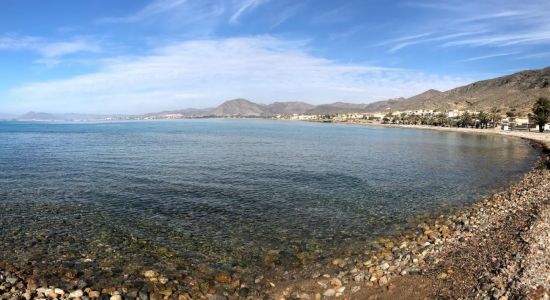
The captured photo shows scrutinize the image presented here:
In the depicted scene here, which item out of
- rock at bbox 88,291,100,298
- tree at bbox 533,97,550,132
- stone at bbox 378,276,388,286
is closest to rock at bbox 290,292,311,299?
stone at bbox 378,276,388,286

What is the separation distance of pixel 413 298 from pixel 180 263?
9246mm

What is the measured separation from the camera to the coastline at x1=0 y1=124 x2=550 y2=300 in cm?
1154

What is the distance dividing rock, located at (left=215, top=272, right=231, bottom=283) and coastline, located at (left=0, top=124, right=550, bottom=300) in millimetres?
86

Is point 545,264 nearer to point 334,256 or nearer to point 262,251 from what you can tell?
point 334,256

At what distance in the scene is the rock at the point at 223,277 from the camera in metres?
14.0

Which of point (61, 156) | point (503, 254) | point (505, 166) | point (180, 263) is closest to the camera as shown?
point (503, 254)

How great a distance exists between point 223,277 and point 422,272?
24.5ft

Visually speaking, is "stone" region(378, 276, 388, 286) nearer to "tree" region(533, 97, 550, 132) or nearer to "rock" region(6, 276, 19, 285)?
"rock" region(6, 276, 19, 285)

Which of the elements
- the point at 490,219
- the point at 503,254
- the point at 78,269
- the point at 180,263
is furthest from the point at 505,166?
the point at 78,269

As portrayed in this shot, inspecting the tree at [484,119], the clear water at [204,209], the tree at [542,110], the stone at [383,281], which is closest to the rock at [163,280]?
the clear water at [204,209]

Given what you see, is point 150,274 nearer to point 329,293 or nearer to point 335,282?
point 329,293

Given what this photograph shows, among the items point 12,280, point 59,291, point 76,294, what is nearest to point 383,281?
point 76,294

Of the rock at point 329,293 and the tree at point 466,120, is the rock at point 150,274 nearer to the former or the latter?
the rock at point 329,293

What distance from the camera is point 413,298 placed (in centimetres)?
1148
